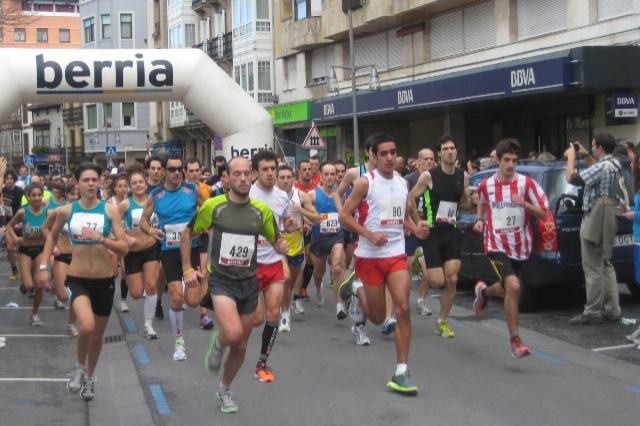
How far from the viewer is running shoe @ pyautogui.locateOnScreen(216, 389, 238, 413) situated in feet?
24.4

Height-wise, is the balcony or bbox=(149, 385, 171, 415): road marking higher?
the balcony

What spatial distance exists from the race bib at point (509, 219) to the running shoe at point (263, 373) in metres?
2.46

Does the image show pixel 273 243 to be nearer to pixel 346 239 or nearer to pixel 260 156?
pixel 260 156

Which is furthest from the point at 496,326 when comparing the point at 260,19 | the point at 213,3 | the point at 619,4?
the point at 213,3

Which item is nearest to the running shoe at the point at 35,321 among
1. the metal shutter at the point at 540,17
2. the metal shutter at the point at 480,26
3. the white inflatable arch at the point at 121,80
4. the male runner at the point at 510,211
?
the white inflatable arch at the point at 121,80

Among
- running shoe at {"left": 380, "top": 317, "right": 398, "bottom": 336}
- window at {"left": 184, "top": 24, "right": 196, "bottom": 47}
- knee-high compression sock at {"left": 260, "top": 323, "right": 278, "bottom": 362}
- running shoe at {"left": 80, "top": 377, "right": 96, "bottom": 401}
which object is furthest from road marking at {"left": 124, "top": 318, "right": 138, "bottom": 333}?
window at {"left": 184, "top": 24, "right": 196, "bottom": 47}

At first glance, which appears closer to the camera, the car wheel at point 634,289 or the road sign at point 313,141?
the car wheel at point 634,289

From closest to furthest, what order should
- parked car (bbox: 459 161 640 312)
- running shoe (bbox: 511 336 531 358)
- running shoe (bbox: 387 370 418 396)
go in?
running shoe (bbox: 387 370 418 396) → running shoe (bbox: 511 336 531 358) → parked car (bbox: 459 161 640 312)

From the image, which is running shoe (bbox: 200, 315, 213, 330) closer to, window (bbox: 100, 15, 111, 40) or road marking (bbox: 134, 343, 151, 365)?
road marking (bbox: 134, 343, 151, 365)

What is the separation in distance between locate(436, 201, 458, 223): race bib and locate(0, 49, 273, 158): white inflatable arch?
7.42 meters

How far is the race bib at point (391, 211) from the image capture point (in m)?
8.30

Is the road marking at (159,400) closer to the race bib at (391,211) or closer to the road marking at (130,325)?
the race bib at (391,211)

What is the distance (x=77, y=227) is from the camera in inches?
320

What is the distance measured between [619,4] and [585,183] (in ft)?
37.2
